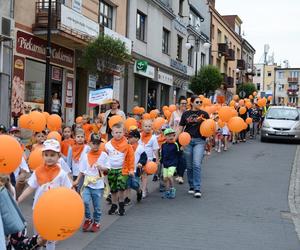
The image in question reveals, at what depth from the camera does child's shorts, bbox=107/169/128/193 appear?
7691 mm

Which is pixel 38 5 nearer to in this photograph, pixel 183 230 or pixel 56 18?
pixel 56 18

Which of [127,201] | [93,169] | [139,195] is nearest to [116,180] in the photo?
[93,169]

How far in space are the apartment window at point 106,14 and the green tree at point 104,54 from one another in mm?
4766

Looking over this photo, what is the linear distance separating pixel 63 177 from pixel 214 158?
34.9 ft

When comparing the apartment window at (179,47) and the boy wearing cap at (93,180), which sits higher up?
the apartment window at (179,47)

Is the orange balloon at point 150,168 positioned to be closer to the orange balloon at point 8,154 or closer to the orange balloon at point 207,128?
the orange balloon at point 207,128

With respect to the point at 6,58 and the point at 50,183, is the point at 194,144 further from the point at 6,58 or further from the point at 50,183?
the point at 6,58

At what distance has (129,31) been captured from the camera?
25.2 m

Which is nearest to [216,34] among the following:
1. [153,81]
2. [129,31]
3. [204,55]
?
[204,55]

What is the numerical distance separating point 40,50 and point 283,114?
35.3 ft

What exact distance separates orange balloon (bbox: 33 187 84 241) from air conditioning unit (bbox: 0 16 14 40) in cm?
1252

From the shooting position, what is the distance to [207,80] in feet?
107

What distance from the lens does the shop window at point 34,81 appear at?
1750cm

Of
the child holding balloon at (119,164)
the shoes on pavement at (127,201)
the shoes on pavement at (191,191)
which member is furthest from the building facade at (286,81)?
the child holding balloon at (119,164)
